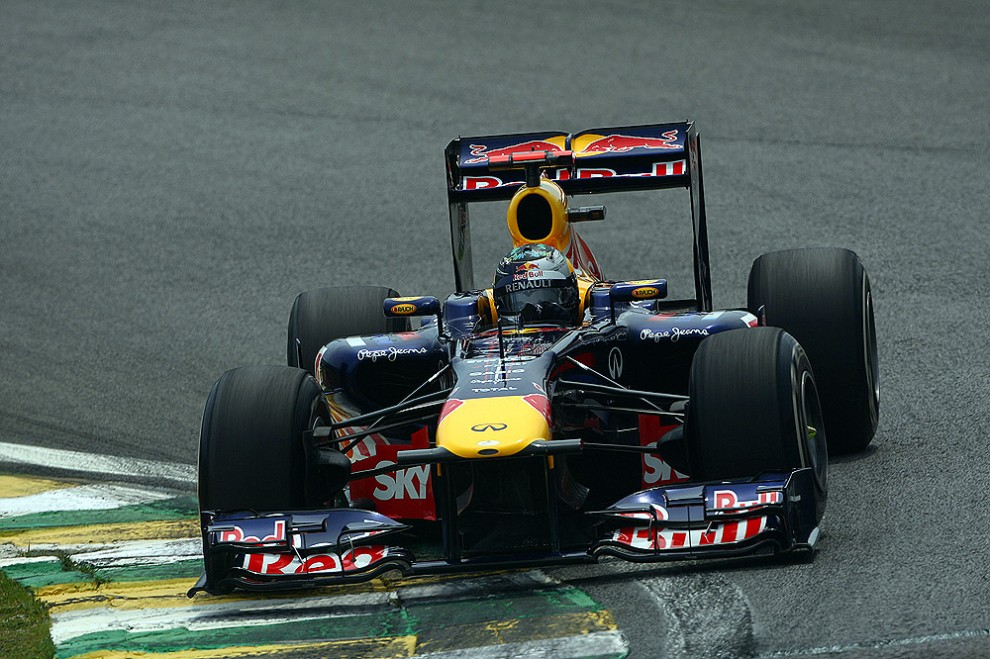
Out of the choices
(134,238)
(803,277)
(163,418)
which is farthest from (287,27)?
(803,277)

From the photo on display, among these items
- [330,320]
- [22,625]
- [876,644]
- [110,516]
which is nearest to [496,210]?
[330,320]

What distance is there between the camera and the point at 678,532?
670 cm

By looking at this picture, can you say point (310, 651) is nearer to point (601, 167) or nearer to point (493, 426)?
point (493, 426)

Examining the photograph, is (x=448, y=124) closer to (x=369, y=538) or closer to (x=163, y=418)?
(x=163, y=418)

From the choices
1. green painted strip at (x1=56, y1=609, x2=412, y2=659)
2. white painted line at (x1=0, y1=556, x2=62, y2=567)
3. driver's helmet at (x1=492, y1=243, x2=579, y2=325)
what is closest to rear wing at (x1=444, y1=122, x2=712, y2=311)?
driver's helmet at (x1=492, y1=243, x2=579, y2=325)

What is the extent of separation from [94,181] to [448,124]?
4030mm

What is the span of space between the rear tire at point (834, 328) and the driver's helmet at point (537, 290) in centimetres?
129

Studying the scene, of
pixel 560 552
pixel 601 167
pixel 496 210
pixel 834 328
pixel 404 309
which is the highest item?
pixel 601 167

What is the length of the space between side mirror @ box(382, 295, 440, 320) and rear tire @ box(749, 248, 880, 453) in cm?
192

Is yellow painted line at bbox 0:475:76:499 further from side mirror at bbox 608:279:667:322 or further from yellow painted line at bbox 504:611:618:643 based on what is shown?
yellow painted line at bbox 504:611:618:643

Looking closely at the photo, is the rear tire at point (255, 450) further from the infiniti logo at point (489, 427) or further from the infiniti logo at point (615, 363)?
the infiniti logo at point (615, 363)

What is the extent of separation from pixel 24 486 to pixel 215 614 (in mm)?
3454

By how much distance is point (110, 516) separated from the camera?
9102 mm

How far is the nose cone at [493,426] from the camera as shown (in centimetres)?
680
